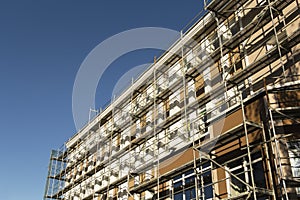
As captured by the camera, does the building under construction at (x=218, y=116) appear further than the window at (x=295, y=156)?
Yes

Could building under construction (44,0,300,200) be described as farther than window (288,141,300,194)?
Yes

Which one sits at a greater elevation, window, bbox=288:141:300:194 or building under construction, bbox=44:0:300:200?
building under construction, bbox=44:0:300:200

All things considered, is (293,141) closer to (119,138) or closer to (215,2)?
(215,2)

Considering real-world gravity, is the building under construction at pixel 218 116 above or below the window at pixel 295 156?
above

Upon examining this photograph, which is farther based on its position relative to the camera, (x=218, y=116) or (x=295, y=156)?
(x=218, y=116)

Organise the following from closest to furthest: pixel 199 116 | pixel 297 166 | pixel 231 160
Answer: pixel 297 166, pixel 231 160, pixel 199 116

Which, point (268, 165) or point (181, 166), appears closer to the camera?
point (268, 165)

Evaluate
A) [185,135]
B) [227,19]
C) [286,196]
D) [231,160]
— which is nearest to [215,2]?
[227,19]

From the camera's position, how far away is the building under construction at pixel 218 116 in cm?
989

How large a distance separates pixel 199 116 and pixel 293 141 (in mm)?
4510

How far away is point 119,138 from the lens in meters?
20.5

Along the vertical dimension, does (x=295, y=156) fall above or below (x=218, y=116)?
below

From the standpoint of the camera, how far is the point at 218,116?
12.1 m

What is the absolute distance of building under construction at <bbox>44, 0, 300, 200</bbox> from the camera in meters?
9.89
